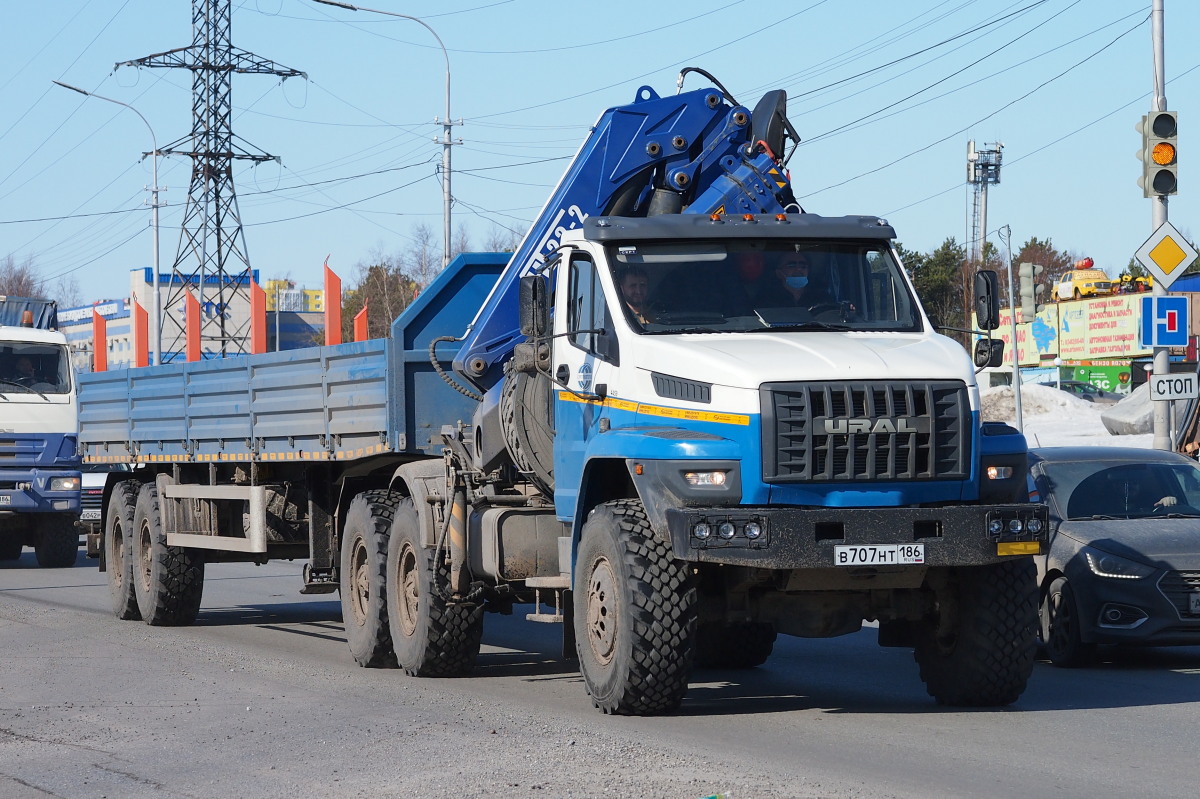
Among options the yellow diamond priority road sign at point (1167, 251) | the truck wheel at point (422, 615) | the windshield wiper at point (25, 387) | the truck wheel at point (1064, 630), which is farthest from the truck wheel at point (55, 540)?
the truck wheel at point (1064, 630)

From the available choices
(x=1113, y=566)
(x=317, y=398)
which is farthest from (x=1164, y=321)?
(x=317, y=398)

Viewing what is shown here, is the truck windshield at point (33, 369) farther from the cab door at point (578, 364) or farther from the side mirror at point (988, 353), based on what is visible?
the side mirror at point (988, 353)

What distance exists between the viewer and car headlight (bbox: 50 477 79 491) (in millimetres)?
22938

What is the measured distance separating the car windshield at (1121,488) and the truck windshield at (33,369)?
15.1 m

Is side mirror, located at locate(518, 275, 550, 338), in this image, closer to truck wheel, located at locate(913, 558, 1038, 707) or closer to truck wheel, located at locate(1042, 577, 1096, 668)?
truck wheel, located at locate(913, 558, 1038, 707)

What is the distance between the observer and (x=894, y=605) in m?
9.15

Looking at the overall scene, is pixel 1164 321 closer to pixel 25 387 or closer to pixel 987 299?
pixel 987 299

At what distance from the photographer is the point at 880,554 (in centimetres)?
838

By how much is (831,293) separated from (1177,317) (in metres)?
8.38

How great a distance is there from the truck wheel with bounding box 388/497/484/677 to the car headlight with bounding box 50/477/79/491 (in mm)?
12662

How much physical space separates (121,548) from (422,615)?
6.67 metres

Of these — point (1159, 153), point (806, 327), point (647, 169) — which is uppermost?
point (1159, 153)

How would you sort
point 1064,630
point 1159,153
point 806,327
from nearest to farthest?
point 806,327 < point 1064,630 < point 1159,153

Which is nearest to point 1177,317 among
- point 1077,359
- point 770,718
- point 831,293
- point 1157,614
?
point 1157,614
